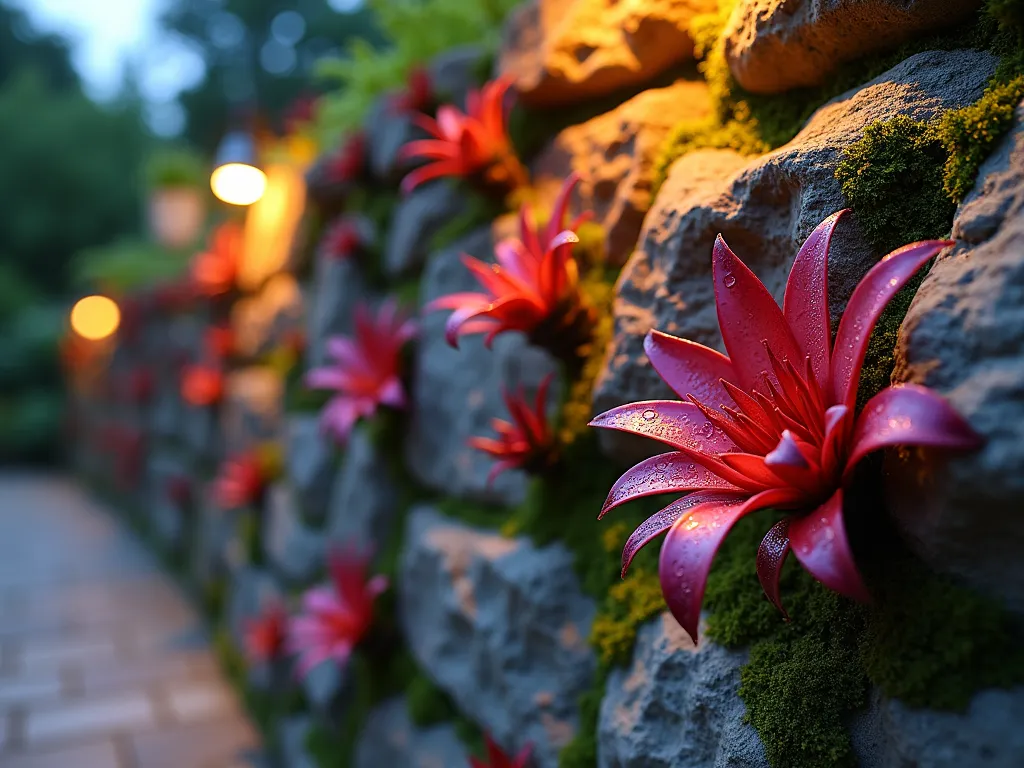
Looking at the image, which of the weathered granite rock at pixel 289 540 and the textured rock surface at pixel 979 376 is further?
the weathered granite rock at pixel 289 540

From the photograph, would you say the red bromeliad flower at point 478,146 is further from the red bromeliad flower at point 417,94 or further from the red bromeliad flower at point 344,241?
the red bromeliad flower at point 344,241

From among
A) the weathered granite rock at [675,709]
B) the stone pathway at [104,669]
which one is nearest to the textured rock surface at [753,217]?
the weathered granite rock at [675,709]

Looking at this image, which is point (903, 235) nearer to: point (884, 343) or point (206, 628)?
point (884, 343)

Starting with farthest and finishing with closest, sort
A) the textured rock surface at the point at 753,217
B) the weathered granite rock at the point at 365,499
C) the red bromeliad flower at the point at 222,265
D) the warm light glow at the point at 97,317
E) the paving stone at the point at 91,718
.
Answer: the warm light glow at the point at 97,317 < the red bromeliad flower at the point at 222,265 < the paving stone at the point at 91,718 < the weathered granite rock at the point at 365,499 < the textured rock surface at the point at 753,217

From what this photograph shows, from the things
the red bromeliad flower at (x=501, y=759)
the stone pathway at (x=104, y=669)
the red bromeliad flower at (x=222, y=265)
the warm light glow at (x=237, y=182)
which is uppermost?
the warm light glow at (x=237, y=182)

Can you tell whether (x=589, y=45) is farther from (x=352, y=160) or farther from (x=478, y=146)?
(x=352, y=160)

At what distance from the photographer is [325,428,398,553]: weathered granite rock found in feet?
6.57

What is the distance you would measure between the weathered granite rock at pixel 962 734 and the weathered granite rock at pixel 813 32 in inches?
28.3

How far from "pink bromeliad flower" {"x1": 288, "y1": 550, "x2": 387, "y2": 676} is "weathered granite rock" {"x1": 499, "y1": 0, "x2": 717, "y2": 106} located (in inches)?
44.5

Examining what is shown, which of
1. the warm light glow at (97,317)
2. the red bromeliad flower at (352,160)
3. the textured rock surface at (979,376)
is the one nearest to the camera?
the textured rock surface at (979,376)

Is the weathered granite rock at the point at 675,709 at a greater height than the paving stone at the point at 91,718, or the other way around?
the weathered granite rock at the point at 675,709

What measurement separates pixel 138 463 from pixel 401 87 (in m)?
3.95

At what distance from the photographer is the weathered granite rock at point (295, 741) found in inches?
84.7

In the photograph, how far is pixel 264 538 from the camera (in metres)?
2.83
